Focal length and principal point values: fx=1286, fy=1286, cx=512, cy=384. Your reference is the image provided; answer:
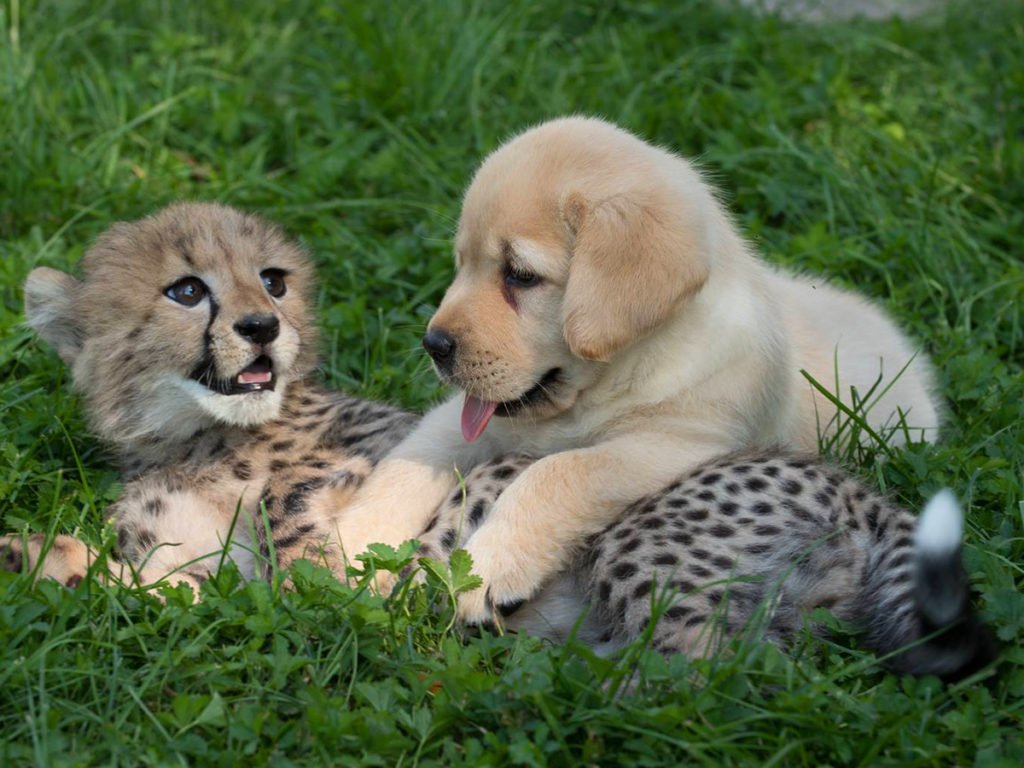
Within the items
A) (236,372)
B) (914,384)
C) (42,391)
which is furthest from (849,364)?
(42,391)

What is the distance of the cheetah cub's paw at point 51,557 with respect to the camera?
3.56 m

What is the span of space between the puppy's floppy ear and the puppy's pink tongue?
44 centimetres

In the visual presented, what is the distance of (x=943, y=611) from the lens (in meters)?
3.07

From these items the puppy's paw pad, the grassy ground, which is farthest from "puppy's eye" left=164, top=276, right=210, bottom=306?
the puppy's paw pad

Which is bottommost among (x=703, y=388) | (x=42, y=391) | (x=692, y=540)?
(x=42, y=391)

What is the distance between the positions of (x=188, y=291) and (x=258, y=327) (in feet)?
0.96

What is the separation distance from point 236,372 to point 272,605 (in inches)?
36.8

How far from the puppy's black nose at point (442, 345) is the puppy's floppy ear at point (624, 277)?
349mm

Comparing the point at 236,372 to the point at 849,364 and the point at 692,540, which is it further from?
the point at 849,364

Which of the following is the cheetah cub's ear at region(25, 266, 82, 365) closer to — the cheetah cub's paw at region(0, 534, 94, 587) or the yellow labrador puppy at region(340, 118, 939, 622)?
the cheetah cub's paw at region(0, 534, 94, 587)

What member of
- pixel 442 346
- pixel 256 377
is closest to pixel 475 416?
pixel 442 346

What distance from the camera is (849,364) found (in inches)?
178

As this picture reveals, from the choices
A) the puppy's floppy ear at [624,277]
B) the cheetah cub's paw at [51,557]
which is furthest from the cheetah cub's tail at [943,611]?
the cheetah cub's paw at [51,557]

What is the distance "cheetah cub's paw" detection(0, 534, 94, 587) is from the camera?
356cm
